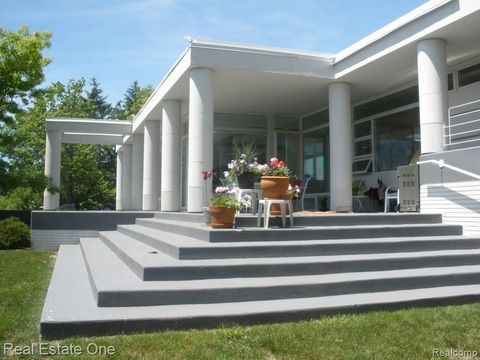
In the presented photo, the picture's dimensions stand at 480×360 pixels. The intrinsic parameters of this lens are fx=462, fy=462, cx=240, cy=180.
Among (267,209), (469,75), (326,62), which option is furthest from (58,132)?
(469,75)

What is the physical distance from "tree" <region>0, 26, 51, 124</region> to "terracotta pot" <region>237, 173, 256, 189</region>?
814cm

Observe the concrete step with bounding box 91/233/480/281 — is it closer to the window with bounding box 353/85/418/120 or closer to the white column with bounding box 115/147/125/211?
the window with bounding box 353/85/418/120

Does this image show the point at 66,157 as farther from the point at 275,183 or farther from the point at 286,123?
the point at 275,183

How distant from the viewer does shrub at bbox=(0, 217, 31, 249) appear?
37.7ft

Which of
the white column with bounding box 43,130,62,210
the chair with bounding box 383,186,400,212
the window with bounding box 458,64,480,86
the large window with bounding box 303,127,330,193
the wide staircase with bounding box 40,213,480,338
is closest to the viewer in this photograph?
the wide staircase with bounding box 40,213,480,338

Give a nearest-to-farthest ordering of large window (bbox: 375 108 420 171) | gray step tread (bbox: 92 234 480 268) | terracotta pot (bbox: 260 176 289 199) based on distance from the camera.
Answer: gray step tread (bbox: 92 234 480 268) < terracotta pot (bbox: 260 176 289 199) < large window (bbox: 375 108 420 171)

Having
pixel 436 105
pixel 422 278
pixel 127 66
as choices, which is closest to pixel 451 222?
pixel 436 105

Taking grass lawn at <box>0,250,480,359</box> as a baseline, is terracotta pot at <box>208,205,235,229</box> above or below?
above

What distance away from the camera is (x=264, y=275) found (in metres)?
5.08

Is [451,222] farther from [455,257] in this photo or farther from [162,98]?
[162,98]

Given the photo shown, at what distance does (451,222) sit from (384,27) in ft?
12.6

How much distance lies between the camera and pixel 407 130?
418 inches

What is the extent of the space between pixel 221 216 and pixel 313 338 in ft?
8.43

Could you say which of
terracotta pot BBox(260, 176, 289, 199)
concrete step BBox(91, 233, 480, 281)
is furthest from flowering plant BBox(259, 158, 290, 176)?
concrete step BBox(91, 233, 480, 281)
